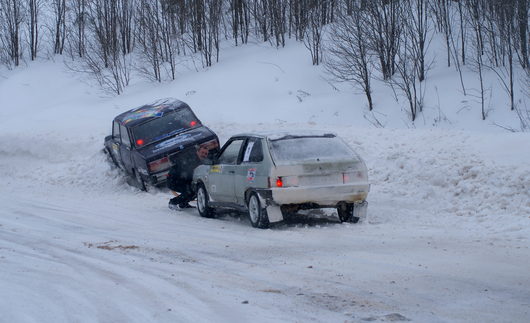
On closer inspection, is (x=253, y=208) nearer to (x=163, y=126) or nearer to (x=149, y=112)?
(x=163, y=126)

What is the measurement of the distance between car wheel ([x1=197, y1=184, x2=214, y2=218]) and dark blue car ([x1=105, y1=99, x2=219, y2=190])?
82.6 inches

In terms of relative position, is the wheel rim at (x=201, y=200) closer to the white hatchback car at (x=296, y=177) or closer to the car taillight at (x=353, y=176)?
the white hatchback car at (x=296, y=177)

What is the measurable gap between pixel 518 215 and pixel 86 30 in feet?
137

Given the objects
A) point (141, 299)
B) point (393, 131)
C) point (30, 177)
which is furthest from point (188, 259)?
point (30, 177)

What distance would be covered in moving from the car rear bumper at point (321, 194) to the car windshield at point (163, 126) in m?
6.74

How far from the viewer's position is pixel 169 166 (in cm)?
1538

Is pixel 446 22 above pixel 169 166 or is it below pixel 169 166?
above

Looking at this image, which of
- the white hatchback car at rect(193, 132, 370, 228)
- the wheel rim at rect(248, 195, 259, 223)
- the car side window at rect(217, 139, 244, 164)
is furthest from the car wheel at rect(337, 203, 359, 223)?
the car side window at rect(217, 139, 244, 164)

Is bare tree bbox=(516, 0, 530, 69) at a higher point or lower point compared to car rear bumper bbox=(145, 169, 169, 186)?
higher

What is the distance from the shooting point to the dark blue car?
1540 cm

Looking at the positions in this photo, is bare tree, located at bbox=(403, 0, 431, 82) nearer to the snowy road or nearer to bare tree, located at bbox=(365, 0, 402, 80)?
bare tree, located at bbox=(365, 0, 402, 80)

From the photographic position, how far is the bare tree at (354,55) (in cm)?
2625

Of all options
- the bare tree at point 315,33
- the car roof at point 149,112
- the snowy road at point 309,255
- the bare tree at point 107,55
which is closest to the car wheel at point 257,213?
the snowy road at point 309,255

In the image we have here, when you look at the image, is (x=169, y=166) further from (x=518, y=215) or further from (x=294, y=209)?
(x=518, y=215)
